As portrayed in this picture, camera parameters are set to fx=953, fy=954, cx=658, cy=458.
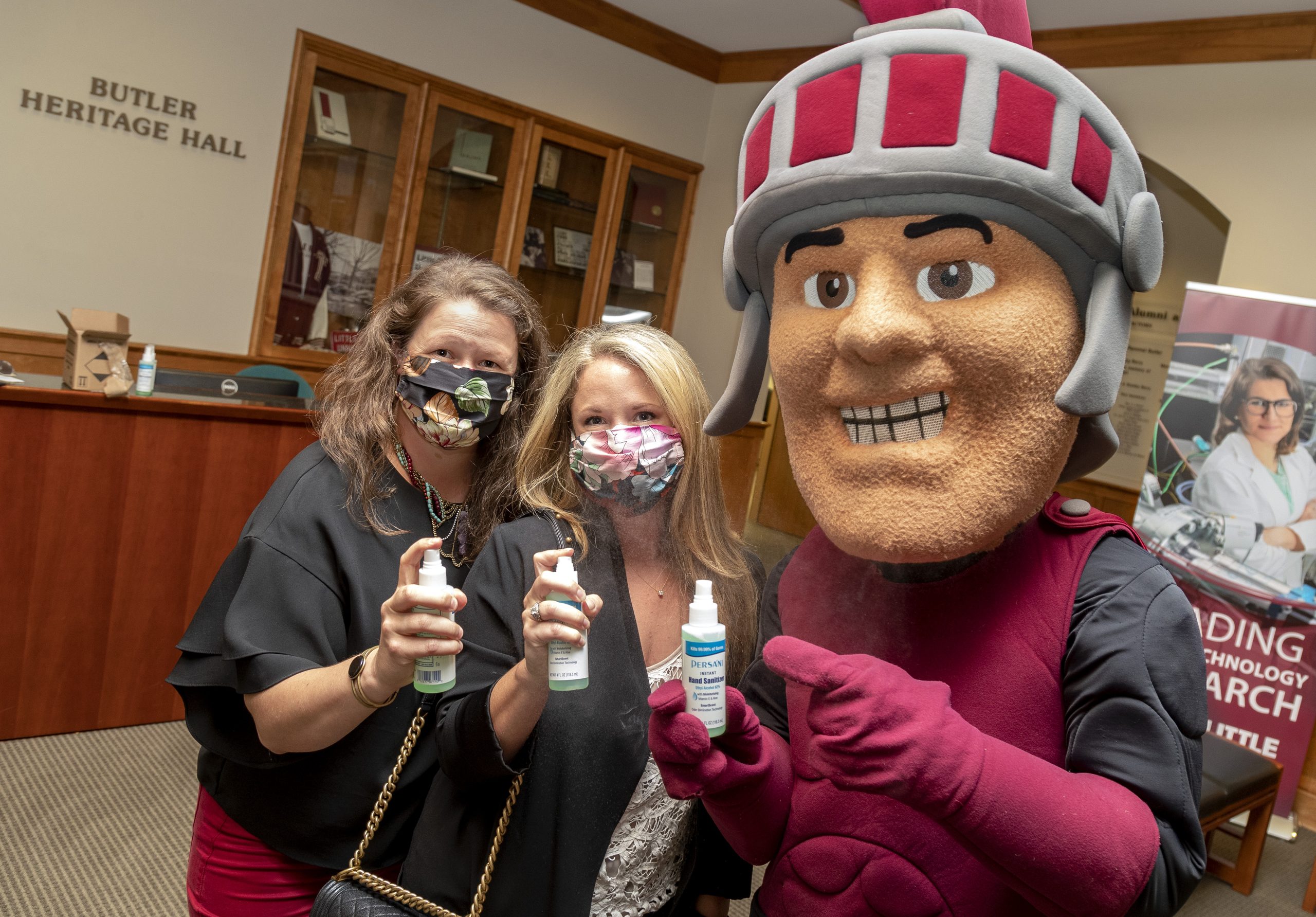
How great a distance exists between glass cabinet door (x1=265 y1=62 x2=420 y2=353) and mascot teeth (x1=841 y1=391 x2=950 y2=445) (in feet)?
12.1

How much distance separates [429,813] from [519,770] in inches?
7.4

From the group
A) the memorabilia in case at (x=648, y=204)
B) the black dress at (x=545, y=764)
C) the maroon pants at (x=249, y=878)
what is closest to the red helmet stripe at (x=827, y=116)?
the black dress at (x=545, y=764)

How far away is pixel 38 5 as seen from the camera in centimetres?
345

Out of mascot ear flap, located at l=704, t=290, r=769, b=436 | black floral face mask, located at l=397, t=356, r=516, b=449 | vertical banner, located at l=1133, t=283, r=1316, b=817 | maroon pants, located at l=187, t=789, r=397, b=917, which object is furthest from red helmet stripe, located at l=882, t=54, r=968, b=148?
vertical banner, located at l=1133, t=283, r=1316, b=817

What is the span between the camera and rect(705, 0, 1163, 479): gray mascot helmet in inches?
24.8

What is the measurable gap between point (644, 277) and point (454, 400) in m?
2.43

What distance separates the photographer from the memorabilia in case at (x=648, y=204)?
142 inches

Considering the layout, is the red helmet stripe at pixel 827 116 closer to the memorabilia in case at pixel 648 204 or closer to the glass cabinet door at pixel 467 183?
the memorabilia in case at pixel 648 204

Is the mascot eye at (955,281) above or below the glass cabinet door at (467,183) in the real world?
below

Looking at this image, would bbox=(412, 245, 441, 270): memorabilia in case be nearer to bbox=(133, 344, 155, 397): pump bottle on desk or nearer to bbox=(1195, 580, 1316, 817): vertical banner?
bbox=(133, 344, 155, 397): pump bottle on desk

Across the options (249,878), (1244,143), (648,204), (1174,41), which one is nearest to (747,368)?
(1174,41)

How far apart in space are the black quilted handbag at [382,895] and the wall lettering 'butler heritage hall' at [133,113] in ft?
11.5

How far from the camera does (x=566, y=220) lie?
4.75 meters

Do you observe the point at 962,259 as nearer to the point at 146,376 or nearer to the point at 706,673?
the point at 706,673
